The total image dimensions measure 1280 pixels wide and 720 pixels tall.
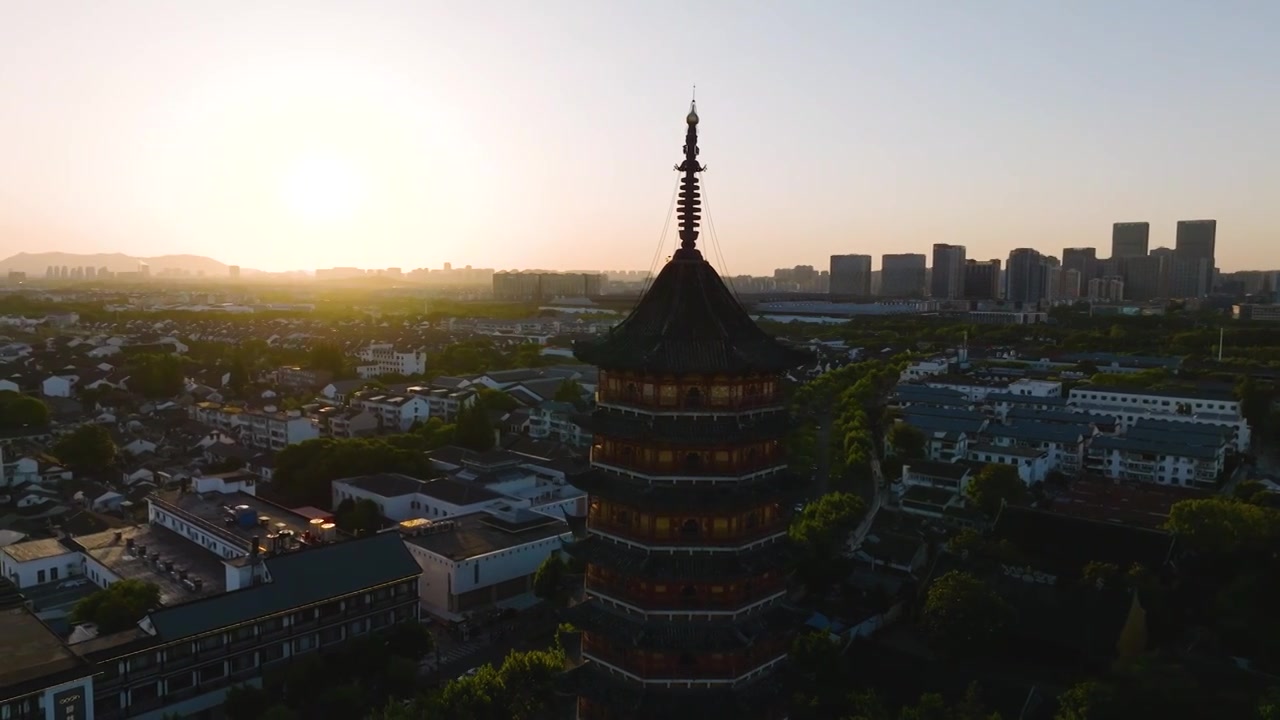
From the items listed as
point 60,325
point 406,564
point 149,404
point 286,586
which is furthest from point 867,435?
point 60,325

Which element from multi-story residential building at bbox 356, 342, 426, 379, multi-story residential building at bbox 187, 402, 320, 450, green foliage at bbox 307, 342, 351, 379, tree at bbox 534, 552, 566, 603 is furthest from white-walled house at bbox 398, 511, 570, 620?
multi-story residential building at bbox 356, 342, 426, 379

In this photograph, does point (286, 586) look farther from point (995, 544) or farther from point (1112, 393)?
point (1112, 393)

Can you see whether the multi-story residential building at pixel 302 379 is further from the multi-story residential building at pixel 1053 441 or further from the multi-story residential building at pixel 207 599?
the multi-story residential building at pixel 1053 441

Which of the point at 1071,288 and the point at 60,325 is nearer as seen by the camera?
the point at 60,325

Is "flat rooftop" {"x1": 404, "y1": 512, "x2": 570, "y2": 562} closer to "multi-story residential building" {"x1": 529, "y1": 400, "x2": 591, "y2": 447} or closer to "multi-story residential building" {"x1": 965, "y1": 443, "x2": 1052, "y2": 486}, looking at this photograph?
"multi-story residential building" {"x1": 529, "y1": 400, "x2": 591, "y2": 447}

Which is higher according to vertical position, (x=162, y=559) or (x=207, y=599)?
(x=207, y=599)

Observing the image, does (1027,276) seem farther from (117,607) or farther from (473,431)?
(117,607)

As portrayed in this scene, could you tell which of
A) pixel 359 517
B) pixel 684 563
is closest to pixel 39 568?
pixel 359 517
